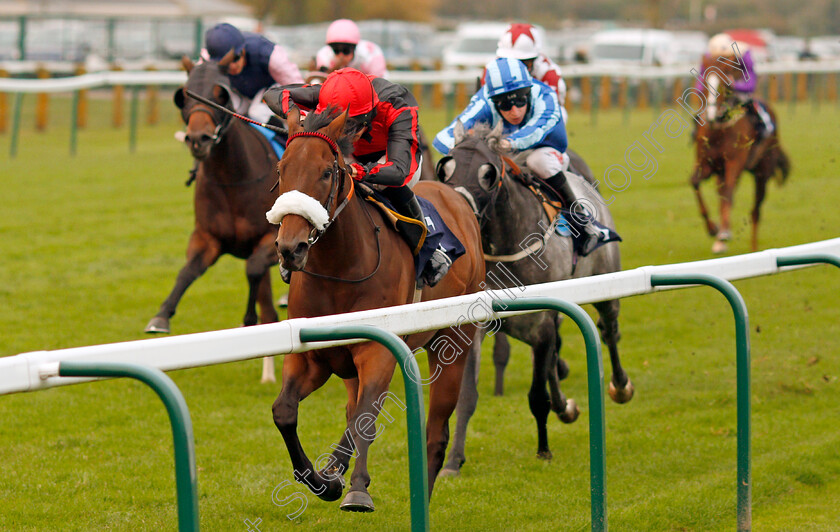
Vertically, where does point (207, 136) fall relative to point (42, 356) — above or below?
above

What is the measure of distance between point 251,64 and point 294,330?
14.7 feet

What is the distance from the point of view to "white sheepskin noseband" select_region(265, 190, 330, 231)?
345cm

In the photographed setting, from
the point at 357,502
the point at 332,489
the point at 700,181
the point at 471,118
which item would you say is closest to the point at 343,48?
the point at 471,118

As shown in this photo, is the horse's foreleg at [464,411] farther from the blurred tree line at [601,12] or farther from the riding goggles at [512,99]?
the blurred tree line at [601,12]

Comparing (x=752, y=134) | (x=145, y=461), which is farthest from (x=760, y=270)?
(x=752, y=134)

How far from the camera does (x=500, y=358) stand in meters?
6.59

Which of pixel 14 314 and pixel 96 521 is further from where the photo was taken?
pixel 14 314

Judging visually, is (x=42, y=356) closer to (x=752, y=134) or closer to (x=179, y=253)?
(x=179, y=253)

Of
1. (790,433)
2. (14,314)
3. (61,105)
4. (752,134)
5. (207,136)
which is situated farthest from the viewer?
(61,105)

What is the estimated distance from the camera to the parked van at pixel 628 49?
97.3 ft

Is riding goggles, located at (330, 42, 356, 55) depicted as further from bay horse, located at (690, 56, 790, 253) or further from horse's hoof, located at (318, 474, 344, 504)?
horse's hoof, located at (318, 474, 344, 504)

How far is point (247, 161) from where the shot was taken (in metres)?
6.64

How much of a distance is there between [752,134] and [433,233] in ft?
24.5

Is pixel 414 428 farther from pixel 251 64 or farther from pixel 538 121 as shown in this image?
pixel 251 64
